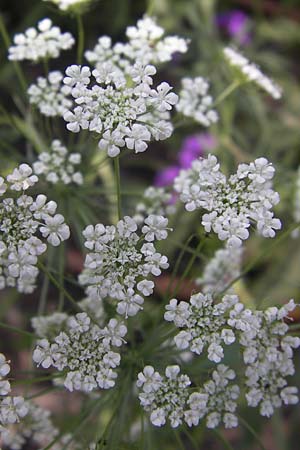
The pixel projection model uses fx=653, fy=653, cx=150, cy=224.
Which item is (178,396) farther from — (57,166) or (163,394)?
(57,166)

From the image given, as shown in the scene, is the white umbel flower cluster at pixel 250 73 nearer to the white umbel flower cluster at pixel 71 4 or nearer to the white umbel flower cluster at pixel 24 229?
the white umbel flower cluster at pixel 71 4

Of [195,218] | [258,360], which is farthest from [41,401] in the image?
[258,360]

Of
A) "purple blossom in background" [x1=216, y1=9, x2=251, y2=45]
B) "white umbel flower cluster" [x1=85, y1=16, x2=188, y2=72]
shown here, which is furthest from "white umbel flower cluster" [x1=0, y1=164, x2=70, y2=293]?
"purple blossom in background" [x1=216, y1=9, x2=251, y2=45]

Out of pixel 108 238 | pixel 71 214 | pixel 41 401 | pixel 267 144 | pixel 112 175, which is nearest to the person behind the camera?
pixel 108 238

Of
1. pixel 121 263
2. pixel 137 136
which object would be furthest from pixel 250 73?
pixel 121 263

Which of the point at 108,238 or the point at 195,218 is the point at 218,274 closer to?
the point at 108,238

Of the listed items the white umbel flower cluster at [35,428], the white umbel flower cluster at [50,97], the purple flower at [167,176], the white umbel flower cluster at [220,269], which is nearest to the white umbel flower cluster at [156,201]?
the white umbel flower cluster at [220,269]

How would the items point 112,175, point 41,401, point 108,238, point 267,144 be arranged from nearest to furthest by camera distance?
point 108,238, point 112,175, point 267,144, point 41,401
